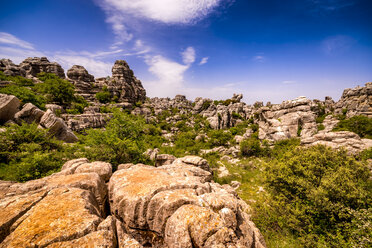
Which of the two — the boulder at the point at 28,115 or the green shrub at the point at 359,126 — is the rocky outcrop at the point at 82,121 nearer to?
the boulder at the point at 28,115

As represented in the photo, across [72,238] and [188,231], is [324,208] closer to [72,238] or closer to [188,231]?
[188,231]

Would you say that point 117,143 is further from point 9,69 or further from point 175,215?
point 9,69

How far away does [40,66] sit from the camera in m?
62.2

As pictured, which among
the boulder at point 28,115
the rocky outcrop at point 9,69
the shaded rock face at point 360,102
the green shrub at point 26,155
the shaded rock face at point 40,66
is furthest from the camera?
the shaded rock face at point 40,66

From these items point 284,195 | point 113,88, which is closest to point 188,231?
point 284,195

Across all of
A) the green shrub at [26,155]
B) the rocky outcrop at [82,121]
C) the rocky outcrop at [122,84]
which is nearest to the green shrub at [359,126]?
the green shrub at [26,155]

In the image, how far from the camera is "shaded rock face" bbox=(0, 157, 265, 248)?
147 inches

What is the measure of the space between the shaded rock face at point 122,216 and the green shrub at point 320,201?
6.75 m

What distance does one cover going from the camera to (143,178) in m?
7.04

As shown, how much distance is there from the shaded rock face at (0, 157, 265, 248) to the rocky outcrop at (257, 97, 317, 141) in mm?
47266

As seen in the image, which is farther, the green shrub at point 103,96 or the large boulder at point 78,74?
the large boulder at point 78,74

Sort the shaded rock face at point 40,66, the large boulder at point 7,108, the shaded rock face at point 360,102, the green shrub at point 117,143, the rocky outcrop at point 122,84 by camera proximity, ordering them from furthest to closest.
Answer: the rocky outcrop at point 122,84, the shaded rock face at point 40,66, the shaded rock face at point 360,102, the large boulder at point 7,108, the green shrub at point 117,143

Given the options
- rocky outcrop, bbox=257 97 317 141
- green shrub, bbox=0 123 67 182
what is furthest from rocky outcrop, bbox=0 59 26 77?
rocky outcrop, bbox=257 97 317 141

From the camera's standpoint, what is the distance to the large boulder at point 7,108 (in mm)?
20641
